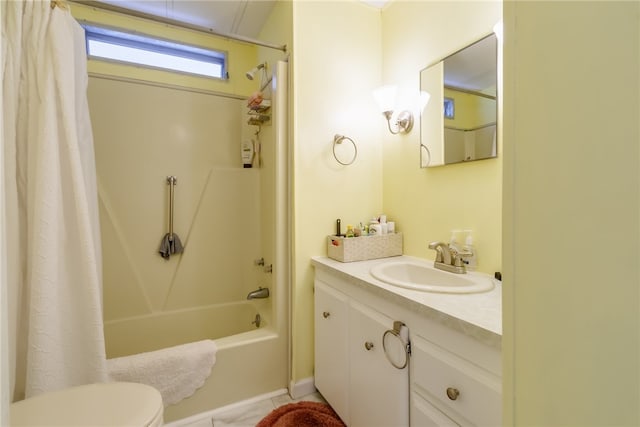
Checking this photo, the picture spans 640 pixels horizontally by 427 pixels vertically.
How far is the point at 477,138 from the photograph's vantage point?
1293 mm

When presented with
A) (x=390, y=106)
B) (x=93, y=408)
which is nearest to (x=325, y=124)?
(x=390, y=106)

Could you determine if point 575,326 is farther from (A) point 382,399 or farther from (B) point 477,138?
(B) point 477,138

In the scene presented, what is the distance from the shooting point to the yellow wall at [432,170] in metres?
1.26

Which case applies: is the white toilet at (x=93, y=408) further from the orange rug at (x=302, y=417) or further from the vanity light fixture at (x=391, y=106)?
the vanity light fixture at (x=391, y=106)

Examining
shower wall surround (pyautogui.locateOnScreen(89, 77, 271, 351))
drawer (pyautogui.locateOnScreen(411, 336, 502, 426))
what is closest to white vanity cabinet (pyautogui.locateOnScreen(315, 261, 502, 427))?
drawer (pyautogui.locateOnScreen(411, 336, 502, 426))

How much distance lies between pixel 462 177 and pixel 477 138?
0.63ft

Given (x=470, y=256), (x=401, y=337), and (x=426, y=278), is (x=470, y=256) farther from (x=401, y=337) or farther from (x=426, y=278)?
(x=401, y=337)

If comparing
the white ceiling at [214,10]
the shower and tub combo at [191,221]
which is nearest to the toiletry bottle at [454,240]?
the shower and tub combo at [191,221]

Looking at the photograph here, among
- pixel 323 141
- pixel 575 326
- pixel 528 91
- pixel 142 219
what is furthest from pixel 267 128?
pixel 575 326

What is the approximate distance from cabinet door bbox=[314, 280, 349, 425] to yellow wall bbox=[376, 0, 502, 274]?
58cm

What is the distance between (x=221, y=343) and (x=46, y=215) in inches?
39.1

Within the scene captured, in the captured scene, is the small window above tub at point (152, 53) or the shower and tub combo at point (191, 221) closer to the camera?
the shower and tub combo at point (191, 221)

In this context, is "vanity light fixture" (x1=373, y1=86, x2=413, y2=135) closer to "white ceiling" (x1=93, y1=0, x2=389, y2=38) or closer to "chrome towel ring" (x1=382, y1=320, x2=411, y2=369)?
"white ceiling" (x1=93, y1=0, x2=389, y2=38)

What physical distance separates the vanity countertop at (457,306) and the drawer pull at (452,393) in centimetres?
18
